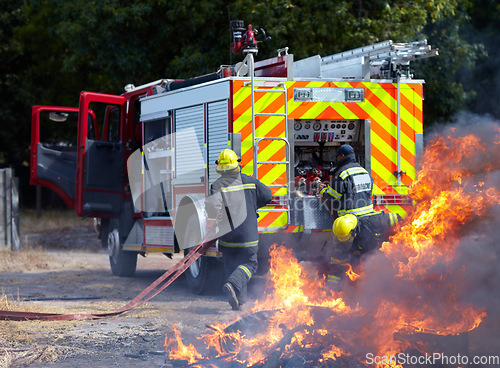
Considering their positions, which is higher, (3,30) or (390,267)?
(3,30)

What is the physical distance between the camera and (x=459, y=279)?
4.72 meters

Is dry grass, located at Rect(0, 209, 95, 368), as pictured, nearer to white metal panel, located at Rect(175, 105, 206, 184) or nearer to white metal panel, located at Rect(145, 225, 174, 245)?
white metal panel, located at Rect(145, 225, 174, 245)

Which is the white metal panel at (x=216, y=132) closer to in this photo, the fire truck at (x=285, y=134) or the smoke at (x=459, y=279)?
the fire truck at (x=285, y=134)

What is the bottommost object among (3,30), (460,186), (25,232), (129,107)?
(25,232)

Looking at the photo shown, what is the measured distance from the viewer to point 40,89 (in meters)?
26.7

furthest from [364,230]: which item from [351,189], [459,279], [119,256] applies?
[119,256]

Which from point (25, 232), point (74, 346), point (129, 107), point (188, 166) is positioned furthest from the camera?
point (25, 232)

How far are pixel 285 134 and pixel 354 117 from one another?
3.06ft

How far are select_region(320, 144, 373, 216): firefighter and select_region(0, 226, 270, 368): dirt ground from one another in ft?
5.38

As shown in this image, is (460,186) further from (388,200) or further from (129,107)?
(129,107)

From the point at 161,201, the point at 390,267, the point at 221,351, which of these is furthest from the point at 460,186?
the point at 161,201

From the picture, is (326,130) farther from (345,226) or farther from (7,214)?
(7,214)

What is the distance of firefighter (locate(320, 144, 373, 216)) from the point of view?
7645mm

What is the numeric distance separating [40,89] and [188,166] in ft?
60.6
